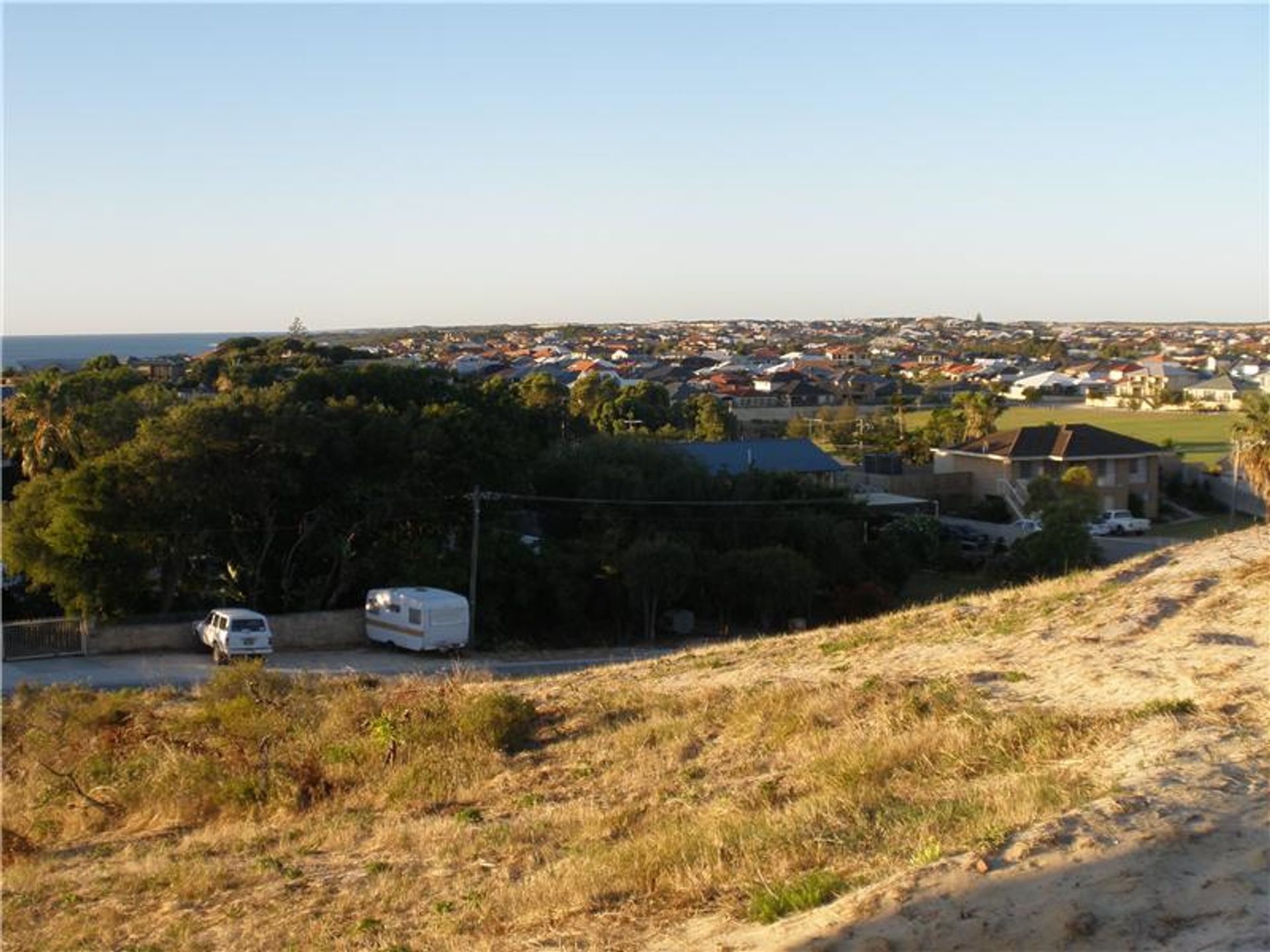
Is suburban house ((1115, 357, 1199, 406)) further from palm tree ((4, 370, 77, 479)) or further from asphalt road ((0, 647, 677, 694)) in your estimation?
palm tree ((4, 370, 77, 479))

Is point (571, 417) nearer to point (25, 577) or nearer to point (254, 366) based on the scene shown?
point (254, 366)

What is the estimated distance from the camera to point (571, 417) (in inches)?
3059

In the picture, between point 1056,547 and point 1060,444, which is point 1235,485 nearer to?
point 1056,547

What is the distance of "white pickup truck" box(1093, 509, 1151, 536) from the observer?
5297 centimetres

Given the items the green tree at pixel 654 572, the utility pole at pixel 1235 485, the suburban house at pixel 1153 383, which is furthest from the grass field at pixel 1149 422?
the green tree at pixel 654 572

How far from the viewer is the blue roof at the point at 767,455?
56.2 metres

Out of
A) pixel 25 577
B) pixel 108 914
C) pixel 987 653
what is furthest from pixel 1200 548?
pixel 25 577

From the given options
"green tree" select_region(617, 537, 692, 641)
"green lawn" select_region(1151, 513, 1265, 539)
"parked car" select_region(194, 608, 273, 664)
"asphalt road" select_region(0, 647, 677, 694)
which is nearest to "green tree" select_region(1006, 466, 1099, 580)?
"green lawn" select_region(1151, 513, 1265, 539)

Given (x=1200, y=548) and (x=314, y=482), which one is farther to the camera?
(x=314, y=482)

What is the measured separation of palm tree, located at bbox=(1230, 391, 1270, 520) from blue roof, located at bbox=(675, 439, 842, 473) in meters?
18.3

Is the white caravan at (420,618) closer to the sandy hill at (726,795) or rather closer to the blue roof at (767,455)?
the sandy hill at (726,795)

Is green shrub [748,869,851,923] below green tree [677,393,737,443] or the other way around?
the other way around

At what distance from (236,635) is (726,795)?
21538mm

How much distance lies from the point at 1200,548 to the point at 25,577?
27283mm
